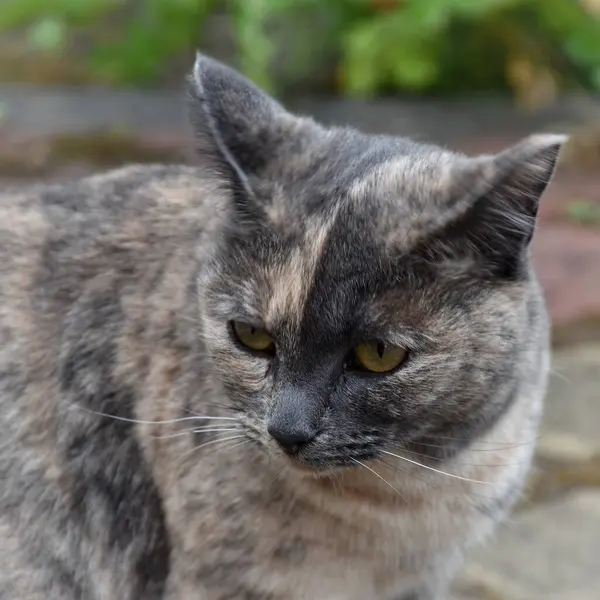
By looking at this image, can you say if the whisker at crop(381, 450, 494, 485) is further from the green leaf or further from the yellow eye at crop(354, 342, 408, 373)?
the green leaf

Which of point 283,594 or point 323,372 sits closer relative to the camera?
point 323,372

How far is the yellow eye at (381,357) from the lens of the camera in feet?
4.70

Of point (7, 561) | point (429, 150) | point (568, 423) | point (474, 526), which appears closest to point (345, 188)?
point (429, 150)

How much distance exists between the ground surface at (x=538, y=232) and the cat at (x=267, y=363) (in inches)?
15.4

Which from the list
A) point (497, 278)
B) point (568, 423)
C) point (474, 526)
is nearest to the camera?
point (497, 278)

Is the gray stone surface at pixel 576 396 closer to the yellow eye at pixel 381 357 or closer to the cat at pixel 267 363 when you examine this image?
the cat at pixel 267 363

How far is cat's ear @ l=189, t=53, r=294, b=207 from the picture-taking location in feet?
4.95

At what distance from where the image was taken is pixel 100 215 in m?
1.88

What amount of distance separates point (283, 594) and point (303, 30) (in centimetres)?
295

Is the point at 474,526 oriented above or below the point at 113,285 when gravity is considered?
below

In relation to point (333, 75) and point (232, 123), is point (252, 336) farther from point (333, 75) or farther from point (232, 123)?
point (333, 75)

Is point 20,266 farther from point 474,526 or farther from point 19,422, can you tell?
point 474,526

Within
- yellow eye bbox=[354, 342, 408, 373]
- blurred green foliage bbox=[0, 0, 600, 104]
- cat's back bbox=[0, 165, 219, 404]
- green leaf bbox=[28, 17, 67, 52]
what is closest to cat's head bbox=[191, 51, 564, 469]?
yellow eye bbox=[354, 342, 408, 373]

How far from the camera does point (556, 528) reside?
2.33 meters
